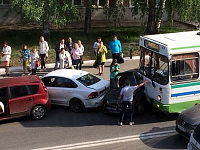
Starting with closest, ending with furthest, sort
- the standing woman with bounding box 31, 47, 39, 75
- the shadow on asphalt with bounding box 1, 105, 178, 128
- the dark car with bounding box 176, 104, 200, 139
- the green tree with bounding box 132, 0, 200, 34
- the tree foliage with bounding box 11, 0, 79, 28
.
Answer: the dark car with bounding box 176, 104, 200, 139 < the shadow on asphalt with bounding box 1, 105, 178, 128 < the standing woman with bounding box 31, 47, 39, 75 < the tree foliage with bounding box 11, 0, 79, 28 < the green tree with bounding box 132, 0, 200, 34

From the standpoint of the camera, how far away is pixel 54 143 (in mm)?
11055

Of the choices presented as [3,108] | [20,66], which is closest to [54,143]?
[3,108]

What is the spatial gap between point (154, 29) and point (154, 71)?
12.5m

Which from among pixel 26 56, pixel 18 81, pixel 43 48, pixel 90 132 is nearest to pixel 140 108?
pixel 90 132

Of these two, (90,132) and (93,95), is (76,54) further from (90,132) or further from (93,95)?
(90,132)

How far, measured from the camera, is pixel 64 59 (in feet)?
55.7

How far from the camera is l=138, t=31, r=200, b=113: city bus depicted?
37.7ft

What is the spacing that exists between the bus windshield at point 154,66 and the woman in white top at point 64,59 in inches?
188

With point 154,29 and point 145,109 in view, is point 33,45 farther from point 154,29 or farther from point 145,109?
point 145,109

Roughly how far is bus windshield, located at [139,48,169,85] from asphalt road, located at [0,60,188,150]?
1.45 meters

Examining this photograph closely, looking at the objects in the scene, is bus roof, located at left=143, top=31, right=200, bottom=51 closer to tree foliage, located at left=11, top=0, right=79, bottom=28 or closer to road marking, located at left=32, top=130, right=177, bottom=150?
road marking, located at left=32, top=130, right=177, bottom=150

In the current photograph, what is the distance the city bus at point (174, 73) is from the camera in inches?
452

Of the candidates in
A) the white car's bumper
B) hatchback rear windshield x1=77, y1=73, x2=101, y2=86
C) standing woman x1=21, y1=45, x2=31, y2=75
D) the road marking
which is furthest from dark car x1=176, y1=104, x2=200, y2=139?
standing woman x1=21, y1=45, x2=31, y2=75

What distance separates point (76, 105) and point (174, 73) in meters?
3.88
